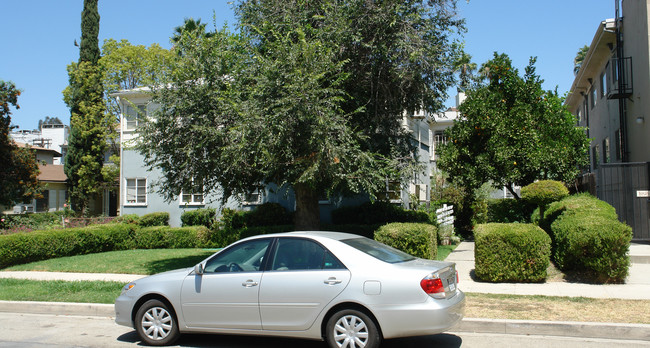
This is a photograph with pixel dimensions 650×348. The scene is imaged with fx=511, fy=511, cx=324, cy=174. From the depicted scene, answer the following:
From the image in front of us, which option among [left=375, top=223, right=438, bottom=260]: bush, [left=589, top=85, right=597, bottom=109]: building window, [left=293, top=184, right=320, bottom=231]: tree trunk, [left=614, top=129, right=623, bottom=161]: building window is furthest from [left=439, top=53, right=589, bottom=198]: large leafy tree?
[left=589, top=85, right=597, bottom=109]: building window

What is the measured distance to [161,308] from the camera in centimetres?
694

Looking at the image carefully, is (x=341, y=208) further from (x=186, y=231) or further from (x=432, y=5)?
(x=432, y=5)

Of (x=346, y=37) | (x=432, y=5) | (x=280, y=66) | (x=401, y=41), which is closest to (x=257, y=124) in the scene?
(x=280, y=66)

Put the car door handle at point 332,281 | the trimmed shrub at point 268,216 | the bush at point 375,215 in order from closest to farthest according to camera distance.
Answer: the car door handle at point 332,281 → the bush at point 375,215 → the trimmed shrub at point 268,216

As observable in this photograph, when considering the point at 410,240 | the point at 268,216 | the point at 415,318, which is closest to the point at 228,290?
the point at 415,318

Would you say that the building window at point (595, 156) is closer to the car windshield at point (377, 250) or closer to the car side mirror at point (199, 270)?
the car windshield at point (377, 250)

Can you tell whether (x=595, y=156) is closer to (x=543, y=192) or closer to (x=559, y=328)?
(x=543, y=192)

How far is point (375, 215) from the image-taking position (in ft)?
65.6

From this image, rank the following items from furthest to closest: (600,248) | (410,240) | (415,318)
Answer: (410,240), (600,248), (415,318)

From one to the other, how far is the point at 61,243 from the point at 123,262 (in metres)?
3.39

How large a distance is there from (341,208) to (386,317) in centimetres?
1502

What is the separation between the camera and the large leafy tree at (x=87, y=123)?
33.1m

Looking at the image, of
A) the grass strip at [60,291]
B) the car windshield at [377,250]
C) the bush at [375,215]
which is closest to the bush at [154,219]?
the bush at [375,215]

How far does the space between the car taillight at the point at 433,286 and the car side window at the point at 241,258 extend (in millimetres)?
2110
